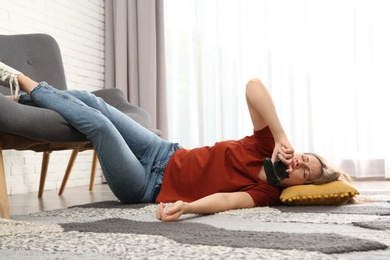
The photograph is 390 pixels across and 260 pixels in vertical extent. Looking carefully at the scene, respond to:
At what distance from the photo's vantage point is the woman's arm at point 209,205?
147 centimetres

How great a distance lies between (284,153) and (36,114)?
878 millimetres

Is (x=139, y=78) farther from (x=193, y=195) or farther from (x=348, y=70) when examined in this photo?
(x=193, y=195)

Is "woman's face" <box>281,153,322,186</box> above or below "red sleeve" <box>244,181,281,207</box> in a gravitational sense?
above

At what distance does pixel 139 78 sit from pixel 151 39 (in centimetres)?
32

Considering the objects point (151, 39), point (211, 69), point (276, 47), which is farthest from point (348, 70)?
point (151, 39)

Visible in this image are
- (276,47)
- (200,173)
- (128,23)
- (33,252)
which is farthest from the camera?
(128,23)

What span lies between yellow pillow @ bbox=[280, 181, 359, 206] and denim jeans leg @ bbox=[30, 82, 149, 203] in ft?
1.91

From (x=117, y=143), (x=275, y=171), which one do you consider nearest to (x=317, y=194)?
(x=275, y=171)

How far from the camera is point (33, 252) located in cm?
104

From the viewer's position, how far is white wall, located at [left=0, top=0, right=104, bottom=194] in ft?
10.7

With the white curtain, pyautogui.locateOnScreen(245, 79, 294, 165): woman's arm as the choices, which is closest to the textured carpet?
pyautogui.locateOnScreen(245, 79, 294, 165): woman's arm

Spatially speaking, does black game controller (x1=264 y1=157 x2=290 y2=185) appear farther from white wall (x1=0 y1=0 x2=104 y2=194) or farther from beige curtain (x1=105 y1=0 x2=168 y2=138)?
beige curtain (x1=105 y1=0 x2=168 y2=138)

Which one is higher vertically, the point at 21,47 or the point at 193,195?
the point at 21,47

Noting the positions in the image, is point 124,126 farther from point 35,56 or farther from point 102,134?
point 35,56
